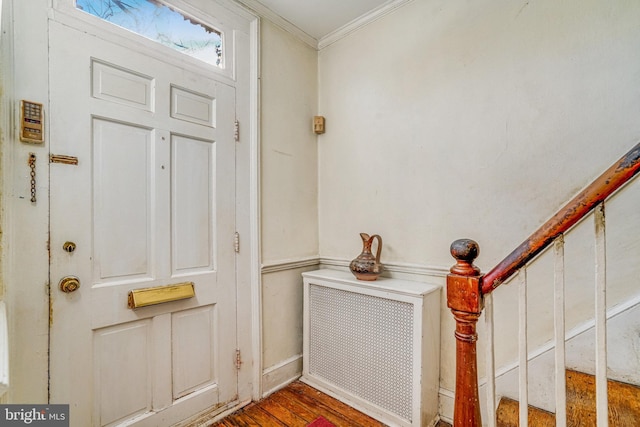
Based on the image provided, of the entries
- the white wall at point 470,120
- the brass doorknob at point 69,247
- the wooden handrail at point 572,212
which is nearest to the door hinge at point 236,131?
the white wall at point 470,120

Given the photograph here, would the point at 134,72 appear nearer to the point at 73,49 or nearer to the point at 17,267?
the point at 73,49

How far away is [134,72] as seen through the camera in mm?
1441

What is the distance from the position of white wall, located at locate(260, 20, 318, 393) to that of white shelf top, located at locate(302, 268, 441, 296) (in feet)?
0.77

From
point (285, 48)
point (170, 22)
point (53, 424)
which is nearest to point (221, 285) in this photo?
point (53, 424)

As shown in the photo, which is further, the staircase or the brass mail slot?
the brass mail slot

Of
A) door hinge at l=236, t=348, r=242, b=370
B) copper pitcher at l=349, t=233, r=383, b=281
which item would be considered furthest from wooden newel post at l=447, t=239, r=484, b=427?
door hinge at l=236, t=348, r=242, b=370

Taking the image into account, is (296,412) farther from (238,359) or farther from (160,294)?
(160,294)

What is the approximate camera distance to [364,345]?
1.79 metres

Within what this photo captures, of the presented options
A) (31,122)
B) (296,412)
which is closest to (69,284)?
(31,122)

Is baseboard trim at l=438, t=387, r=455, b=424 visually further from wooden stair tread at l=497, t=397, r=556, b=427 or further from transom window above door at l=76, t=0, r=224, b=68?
A: transom window above door at l=76, t=0, r=224, b=68

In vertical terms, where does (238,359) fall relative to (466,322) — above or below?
below

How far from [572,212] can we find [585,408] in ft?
3.18

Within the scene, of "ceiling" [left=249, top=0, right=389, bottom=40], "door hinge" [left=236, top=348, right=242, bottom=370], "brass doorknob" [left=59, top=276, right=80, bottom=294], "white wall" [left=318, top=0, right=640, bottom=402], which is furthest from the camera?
"ceiling" [left=249, top=0, right=389, bottom=40]

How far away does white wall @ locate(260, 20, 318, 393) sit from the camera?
2.01m
